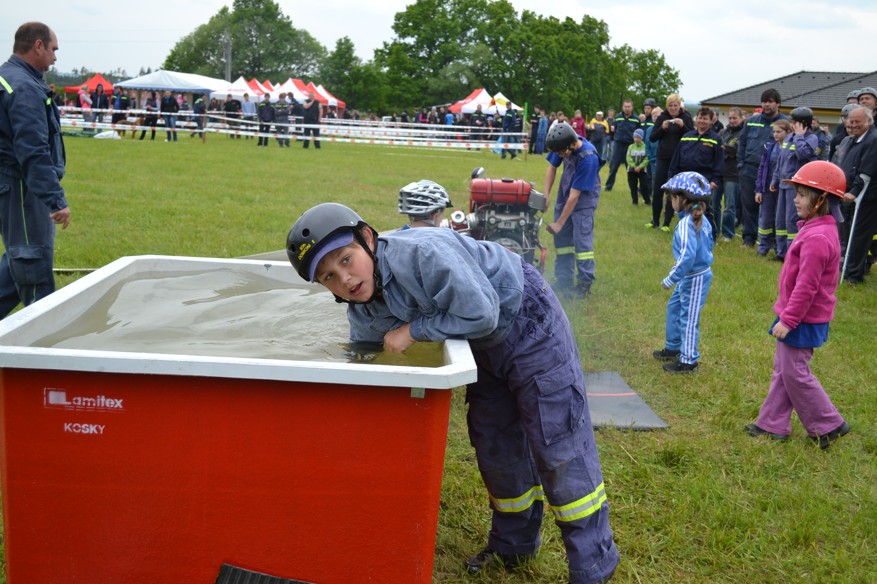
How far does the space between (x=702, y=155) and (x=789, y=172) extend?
4.25ft

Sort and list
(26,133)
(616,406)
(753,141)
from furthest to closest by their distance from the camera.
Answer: (753,141) → (616,406) → (26,133)

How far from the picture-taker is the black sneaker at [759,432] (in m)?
5.31

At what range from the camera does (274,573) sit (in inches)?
108

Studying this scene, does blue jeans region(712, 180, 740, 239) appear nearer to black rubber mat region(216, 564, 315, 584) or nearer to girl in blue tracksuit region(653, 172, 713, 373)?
girl in blue tracksuit region(653, 172, 713, 373)

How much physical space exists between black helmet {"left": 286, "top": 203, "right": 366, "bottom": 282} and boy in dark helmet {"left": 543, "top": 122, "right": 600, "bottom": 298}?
5.41 meters

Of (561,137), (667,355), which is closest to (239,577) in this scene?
(667,355)

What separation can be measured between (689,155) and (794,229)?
1.92 m

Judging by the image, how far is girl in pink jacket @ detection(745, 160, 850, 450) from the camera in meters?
4.88

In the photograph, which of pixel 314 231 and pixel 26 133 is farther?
pixel 26 133

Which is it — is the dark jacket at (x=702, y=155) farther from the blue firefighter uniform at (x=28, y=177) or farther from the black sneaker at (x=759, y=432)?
the blue firefighter uniform at (x=28, y=177)

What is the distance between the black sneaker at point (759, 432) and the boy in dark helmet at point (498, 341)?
235cm

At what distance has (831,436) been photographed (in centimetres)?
520

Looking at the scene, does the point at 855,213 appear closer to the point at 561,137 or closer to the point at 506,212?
the point at 561,137

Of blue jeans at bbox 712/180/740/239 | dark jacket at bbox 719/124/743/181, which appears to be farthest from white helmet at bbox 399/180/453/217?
dark jacket at bbox 719/124/743/181
